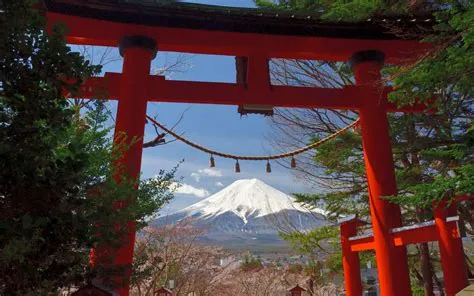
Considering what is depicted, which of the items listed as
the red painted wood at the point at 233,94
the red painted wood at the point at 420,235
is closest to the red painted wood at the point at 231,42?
the red painted wood at the point at 233,94

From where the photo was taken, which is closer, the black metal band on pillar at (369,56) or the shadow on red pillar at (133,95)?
the shadow on red pillar at (133,95)

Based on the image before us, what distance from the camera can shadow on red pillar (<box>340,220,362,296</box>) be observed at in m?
6.66

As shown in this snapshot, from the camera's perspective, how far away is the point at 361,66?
584cm

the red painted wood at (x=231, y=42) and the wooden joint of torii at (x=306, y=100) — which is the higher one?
the red painted wood at (x=231, y=42)

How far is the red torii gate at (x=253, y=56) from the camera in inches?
198

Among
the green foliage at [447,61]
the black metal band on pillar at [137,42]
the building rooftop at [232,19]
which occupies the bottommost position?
the green foliage at [447,61]

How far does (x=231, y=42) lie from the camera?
5594mm

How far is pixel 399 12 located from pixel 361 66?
2.86ft

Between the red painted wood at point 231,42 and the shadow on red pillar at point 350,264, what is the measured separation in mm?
2879

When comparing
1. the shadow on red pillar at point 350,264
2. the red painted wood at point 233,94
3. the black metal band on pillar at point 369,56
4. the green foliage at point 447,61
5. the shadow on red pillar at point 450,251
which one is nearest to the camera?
the green foliage at point 447,61

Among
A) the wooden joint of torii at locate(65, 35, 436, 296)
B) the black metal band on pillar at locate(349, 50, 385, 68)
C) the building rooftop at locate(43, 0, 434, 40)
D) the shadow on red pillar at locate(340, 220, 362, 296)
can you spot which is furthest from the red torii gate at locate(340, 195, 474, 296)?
the black metal band on pillar at locate(349, 50, 385, 68)

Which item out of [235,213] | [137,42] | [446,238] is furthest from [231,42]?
[235,213]

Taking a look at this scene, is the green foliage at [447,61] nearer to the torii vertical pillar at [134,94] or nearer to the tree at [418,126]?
the tree at [418,126]

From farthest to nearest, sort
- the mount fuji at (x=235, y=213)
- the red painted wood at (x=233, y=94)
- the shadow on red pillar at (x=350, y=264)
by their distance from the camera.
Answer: the mount fuji at (x=235, y=213)
the shadow on red pillar at (x=350, y=264)
the red painted wood at (x=233, y=94)
